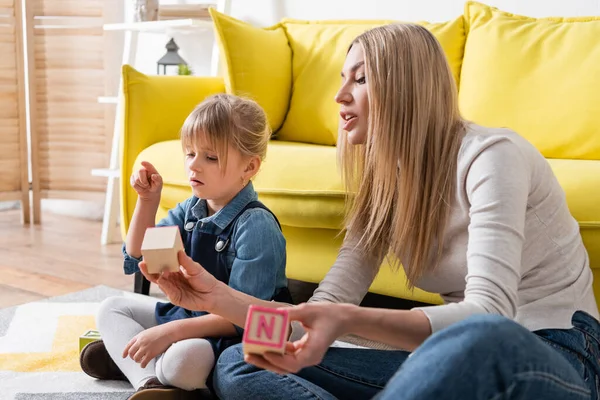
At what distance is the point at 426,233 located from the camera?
1.16 m

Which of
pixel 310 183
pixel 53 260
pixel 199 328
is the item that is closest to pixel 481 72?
pixel 310 183

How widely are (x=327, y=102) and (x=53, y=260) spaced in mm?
1147

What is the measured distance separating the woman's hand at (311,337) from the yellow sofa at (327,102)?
33.1 inches

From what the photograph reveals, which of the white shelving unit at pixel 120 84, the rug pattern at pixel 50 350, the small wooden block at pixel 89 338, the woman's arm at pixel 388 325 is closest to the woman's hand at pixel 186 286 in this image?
the woman's arm at pixel 388 325

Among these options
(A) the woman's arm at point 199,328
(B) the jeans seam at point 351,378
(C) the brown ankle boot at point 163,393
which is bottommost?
(C) the brown ankle boot at point 163,393

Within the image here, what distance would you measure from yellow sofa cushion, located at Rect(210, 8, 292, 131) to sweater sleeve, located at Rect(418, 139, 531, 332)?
1.45 m

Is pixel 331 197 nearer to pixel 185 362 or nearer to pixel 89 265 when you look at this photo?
pixel 185 362

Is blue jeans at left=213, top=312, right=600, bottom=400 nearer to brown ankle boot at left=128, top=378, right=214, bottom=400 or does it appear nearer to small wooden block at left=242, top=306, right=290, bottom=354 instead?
small wooden block at left=242, top=306, right=290, bottom=354

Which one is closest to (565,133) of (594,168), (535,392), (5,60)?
(594,168)

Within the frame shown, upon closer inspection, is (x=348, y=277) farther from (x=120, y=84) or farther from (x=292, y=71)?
(x=120, y=84)

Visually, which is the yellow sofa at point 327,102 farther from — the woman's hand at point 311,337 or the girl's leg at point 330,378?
the woman's hand at point 311,337

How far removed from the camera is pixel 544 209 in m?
1.11

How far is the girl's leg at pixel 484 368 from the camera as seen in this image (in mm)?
772

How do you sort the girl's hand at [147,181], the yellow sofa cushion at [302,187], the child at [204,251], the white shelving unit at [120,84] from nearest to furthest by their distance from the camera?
the child at [204,251], the girl's hand at [147,181], the yellow sofa cushion at [302,187], the white shelving unit at [120,84]
